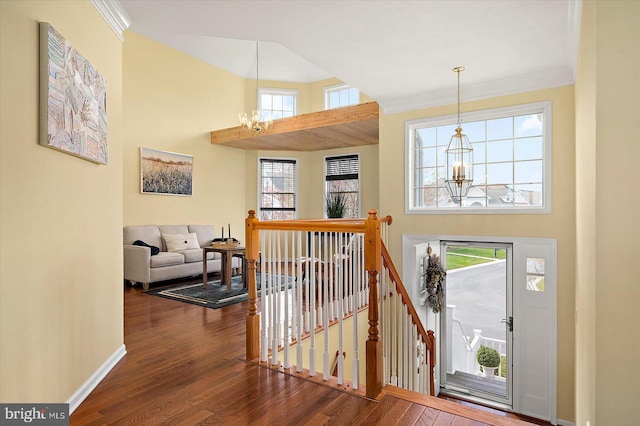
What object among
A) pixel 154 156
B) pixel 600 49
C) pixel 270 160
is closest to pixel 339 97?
pixel 270 160

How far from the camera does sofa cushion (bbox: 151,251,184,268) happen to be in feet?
19.2

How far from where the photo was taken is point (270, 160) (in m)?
8.81

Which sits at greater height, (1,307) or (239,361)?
(1,307)

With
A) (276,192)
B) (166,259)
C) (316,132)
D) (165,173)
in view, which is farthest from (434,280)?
(165,173)

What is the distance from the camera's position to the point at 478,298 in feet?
19.1

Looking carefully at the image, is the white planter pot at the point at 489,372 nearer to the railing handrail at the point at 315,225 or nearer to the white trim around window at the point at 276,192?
the railing handrail at the point at 315,225

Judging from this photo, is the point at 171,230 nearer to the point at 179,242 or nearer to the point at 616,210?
the point at 179,242

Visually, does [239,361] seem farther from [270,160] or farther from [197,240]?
[270,160]

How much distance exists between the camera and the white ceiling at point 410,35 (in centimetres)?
280

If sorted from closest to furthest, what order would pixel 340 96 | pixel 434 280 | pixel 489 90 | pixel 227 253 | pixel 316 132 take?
pixel 489 90
pixel 434 280
pixel 227 253
pixel 316 132
pixel 340 96

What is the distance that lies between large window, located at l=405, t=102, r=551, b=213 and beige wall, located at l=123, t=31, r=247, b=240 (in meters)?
4.65

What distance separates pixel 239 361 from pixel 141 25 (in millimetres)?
2939

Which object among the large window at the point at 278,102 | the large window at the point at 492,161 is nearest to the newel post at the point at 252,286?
the large window at the point at 492,161

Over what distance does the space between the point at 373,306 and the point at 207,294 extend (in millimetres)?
3601
